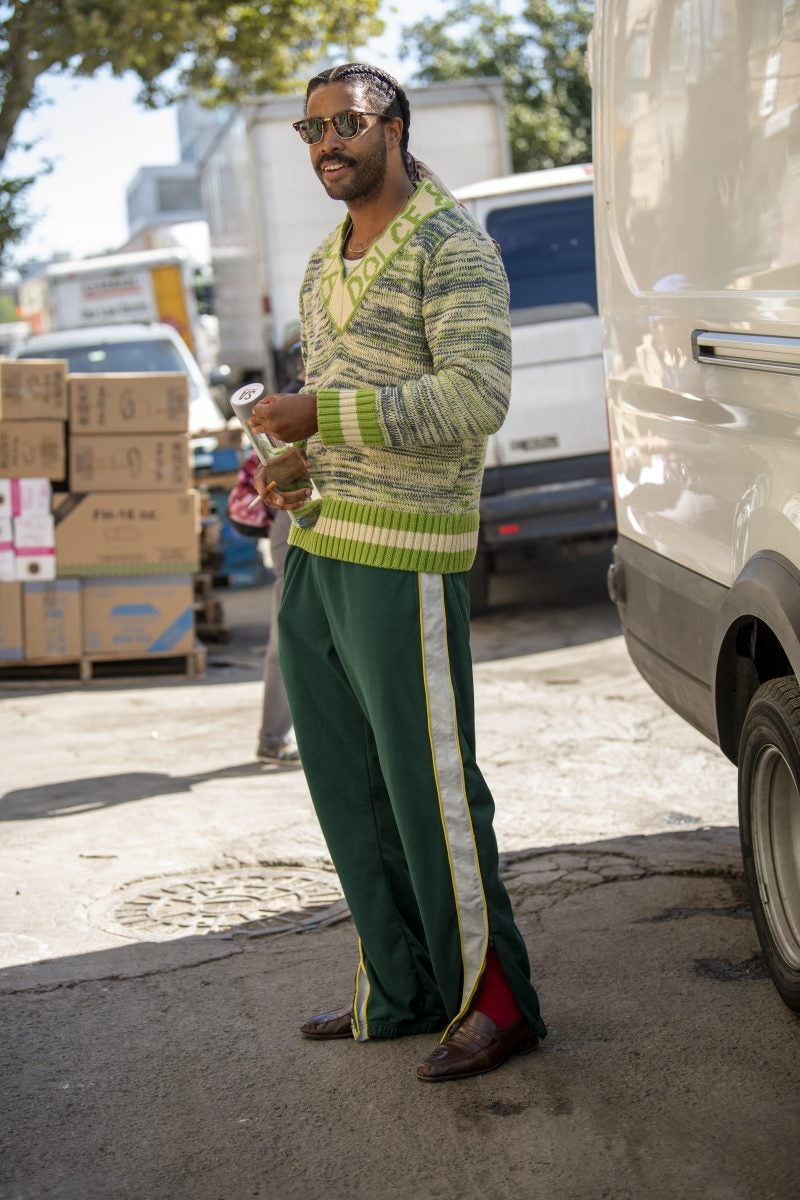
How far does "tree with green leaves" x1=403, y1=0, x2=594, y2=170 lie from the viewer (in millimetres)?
23625

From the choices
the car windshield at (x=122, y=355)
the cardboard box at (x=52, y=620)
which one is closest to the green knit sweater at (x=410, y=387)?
the cardboard box at (x=52, y=620)

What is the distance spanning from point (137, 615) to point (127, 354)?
5363 mm

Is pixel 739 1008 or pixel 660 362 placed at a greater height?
pixel 660 362

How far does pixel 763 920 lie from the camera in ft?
11.9

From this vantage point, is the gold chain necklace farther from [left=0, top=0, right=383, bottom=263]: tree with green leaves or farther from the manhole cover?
[left=0, top=0, right=383, bottom=263]: tree with green leaves

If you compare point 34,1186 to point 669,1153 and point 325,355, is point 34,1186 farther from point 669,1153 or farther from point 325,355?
point 325,355

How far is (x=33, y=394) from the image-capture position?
27.9 feet

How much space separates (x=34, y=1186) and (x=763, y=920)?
1.75 m

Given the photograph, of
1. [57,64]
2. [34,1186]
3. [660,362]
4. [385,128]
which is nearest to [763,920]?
[660,362]

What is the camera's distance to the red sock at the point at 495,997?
128 inches

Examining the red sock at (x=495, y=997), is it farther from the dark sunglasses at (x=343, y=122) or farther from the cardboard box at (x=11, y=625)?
the cardboard box at (x=11, y=625)

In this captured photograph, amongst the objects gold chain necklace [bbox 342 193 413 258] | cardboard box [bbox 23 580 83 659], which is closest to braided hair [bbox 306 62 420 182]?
gold chain necklace [bbox 342 193 413 258]

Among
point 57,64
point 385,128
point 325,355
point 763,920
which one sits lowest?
point 763,920

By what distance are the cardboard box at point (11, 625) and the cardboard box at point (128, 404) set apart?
997 millimetres
